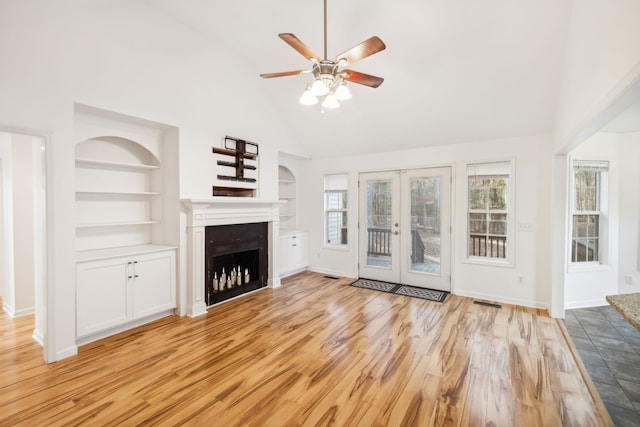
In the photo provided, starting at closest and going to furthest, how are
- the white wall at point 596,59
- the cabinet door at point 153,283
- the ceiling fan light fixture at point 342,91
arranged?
the white wall at point 596,59 → the ceiling fan light fixture at point 342,91 → the cabinet door at point 153,283

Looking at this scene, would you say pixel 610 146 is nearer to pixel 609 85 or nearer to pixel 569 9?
pixel 569 9

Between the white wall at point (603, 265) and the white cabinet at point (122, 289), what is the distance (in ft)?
18.4

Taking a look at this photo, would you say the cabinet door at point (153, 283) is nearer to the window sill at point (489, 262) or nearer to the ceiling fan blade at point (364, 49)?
the ceiling fan blade at point (364, 49)

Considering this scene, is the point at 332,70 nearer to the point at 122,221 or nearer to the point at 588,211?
the point at 122,221

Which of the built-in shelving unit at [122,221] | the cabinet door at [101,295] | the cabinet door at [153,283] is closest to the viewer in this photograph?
the cabinet door at [101,295]

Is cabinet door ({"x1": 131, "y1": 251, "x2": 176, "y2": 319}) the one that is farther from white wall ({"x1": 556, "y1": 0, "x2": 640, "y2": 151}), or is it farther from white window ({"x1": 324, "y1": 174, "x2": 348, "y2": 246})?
white wall ({"x1": 556, "y1": 0, "x2": 640, "y2": 151})

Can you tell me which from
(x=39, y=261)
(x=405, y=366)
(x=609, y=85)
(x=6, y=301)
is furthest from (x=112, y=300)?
(x=609, y=85)

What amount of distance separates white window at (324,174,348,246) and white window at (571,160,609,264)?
3.72 metres

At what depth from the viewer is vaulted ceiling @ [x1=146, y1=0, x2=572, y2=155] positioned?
10.0ft

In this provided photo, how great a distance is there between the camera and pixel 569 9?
2795 mm

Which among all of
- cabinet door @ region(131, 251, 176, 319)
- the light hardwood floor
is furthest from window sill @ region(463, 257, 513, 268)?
cabinet door @ region(131, 251, 176, 319)

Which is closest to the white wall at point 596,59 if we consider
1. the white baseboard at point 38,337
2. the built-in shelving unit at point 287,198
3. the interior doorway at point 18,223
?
the built-in shelving unit at point 287,198

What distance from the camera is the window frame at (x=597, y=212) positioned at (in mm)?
4262

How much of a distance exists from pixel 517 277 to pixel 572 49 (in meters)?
3.01
